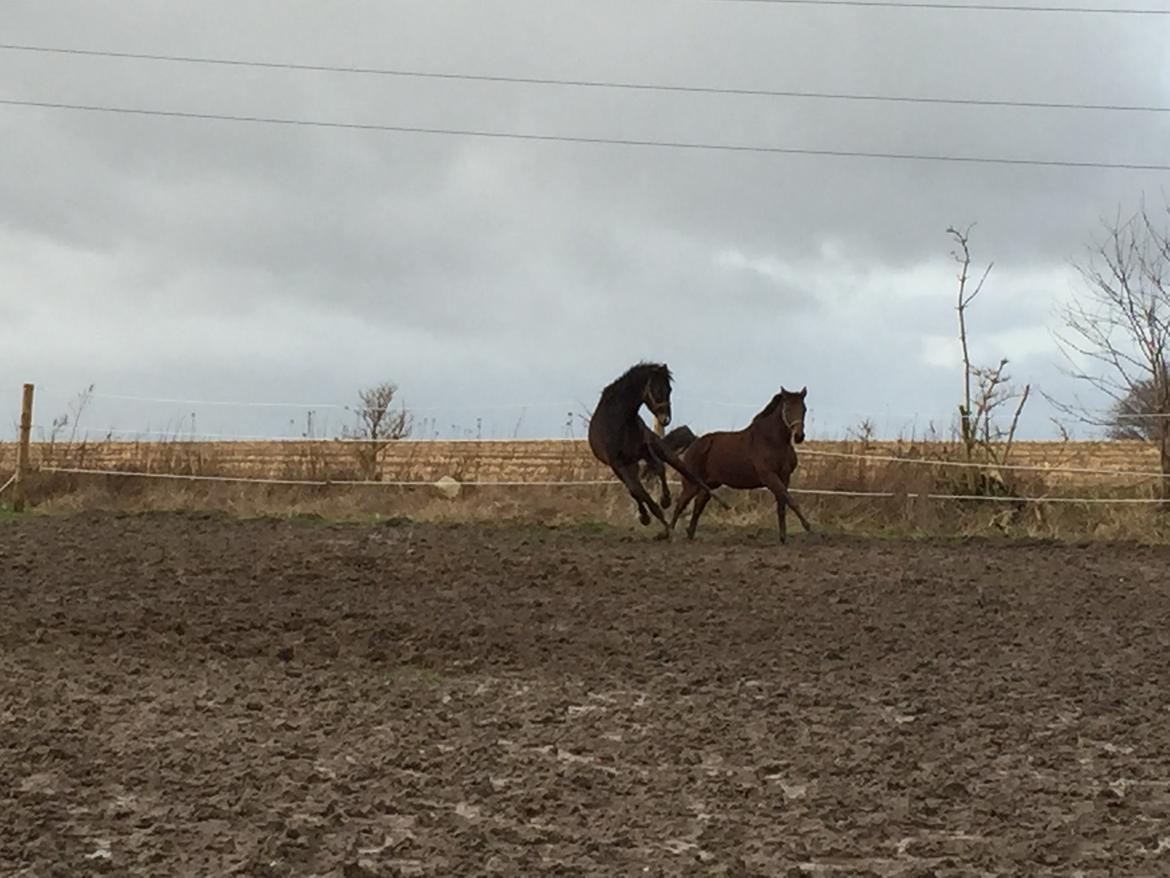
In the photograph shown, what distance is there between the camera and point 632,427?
1203cm

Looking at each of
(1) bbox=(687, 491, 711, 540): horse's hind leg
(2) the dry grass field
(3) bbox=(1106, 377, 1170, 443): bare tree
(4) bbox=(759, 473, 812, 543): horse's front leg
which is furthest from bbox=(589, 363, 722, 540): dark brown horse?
(3) bbox=(1106, 377, 1170, 443): bare tree

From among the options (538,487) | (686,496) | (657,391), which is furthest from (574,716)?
(538,487)

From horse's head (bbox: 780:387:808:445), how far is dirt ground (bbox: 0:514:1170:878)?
2.13 m

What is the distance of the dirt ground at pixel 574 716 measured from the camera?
3594mm

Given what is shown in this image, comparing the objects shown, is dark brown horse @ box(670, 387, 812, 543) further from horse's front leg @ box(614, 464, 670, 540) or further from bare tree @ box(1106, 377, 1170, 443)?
bare tree @ box(1106, 377, 1170, 443)

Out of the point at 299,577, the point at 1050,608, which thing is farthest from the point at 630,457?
the point at 1050,608

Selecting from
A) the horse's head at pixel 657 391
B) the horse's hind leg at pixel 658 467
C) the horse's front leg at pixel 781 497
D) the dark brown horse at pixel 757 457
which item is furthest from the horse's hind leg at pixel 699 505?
the horse's head at pixel 657 391

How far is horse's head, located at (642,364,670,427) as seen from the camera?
11.9m

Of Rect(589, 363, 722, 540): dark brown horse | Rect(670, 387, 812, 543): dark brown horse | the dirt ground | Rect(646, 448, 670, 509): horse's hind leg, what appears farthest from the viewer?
Rect(646, 448, 670, 509): horse's hind leg

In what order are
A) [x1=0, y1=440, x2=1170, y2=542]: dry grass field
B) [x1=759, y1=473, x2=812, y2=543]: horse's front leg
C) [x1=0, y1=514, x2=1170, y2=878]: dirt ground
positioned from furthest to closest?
[x1=0, y1=440, x2=1170, y2=542]: dry grass field → [x1=759, y1=473, x2=812, y2=543]: horse's front leg → [x1=0, y1=514, x2=1170, y2=878]: dirt ground

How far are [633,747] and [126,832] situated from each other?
171 centimetres

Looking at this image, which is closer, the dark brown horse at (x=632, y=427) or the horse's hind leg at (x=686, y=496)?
the dark brown horse at (x=632, y=427)

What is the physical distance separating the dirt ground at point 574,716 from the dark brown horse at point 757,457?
2160 mm

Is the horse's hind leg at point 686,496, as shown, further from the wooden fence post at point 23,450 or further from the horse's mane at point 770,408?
the wooden fence post at point 23,450
